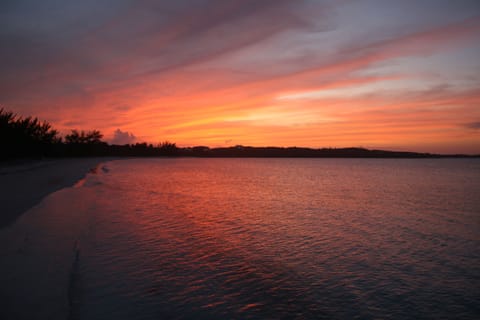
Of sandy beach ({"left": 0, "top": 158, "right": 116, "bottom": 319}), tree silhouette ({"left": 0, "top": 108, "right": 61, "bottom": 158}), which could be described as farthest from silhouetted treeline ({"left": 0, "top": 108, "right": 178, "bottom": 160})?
sandy beach ({"left": 0, "top": 158, "right": 116, "bottom": 319})

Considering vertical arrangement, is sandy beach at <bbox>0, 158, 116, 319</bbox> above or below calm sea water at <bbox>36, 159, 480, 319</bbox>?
above

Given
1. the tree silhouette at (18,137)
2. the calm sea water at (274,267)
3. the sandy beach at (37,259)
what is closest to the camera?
the sandy beach at (37,259)

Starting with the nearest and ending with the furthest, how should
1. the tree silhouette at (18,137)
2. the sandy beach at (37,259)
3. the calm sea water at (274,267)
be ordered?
1. the sandy beach at (37,259)
2. the calm sea water at (274,267)
3. the tree silhouette at (18,137)

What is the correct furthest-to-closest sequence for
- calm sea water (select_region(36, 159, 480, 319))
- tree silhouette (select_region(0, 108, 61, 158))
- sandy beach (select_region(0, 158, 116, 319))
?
1. tree silhouette (select_region(0, 108, 61, 158))
2. calm sea water (select_region(36, 159, 480, 319))
3. sandy beach (select_region(0, 158, 116, 319))

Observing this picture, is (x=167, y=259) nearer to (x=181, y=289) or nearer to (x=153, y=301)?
(x=181, y=289)

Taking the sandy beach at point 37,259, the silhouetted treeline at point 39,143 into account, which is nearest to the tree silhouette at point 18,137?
the silhouetted treeline at point 39,143

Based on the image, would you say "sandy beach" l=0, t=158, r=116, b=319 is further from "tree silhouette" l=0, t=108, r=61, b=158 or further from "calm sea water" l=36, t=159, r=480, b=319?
"tree silhouette" l=0, t=108, r=61, b=158

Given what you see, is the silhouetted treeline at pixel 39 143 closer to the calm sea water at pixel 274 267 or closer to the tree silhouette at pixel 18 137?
the tree silhouette at pixel 18 137

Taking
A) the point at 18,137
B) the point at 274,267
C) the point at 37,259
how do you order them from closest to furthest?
the point at 37,259 < the point at 274,267 < the point at 18,137

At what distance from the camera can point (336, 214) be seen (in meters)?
17.1

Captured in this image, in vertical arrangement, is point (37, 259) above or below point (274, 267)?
above

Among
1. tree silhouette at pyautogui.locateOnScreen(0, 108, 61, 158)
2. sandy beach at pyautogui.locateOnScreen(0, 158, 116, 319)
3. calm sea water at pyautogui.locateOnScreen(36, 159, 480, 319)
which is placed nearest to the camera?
sandy beach at pyautogui.locateOnScreen(0, 158, 116, 319)

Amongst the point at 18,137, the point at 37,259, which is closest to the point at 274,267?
the point at 37,259

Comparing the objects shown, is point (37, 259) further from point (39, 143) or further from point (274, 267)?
point (39, 143)
